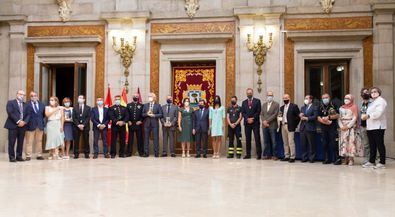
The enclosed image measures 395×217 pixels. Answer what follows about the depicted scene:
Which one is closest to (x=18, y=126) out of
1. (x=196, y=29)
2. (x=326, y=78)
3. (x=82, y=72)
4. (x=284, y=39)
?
(x=82, y=72)

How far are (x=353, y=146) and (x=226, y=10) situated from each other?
542 cm

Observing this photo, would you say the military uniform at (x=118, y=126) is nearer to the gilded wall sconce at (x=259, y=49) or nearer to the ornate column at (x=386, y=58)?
the gilded wall sconce at (x=259, y=49)

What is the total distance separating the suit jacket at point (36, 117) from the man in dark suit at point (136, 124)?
7.18 feet

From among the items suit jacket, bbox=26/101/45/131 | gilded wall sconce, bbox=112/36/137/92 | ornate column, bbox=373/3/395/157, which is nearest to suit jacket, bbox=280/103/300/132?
ornate column, bbox=373/3/395/157

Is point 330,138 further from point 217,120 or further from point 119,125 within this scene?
point 119,125

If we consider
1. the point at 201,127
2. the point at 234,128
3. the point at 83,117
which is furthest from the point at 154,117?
the point at 234,128

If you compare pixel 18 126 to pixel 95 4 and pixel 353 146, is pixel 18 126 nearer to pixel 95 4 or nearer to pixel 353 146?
pixel 95 4

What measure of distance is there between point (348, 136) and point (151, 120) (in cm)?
501

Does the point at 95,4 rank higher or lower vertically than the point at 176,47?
higher

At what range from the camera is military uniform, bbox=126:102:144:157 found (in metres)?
12.2

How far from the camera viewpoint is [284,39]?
12.8m

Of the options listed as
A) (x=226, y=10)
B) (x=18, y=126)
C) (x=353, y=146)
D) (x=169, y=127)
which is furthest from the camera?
(x=226, y=10)

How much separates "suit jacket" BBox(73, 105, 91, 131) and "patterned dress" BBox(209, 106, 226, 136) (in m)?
3.20

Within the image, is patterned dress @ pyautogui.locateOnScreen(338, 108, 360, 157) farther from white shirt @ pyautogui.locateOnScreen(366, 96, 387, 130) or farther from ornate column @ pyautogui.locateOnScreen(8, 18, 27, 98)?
ornate column @ pyautogui.locateOnScreen(8, 18, 27, 98)
